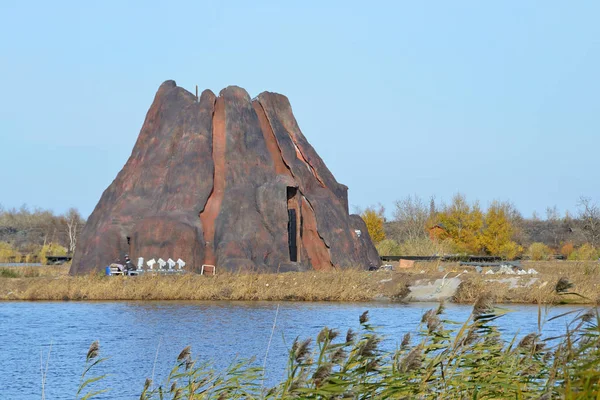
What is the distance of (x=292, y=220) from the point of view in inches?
1689

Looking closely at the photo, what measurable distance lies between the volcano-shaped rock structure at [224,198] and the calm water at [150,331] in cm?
645

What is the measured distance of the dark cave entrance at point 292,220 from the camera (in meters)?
42.4

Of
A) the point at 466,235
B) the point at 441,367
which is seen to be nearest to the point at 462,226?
the point at 466,235

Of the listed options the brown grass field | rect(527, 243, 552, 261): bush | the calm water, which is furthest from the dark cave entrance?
rect(527, 243, 552, 261): bush

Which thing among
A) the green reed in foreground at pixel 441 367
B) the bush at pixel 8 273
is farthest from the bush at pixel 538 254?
the green reed in foreground at pixel 441 367

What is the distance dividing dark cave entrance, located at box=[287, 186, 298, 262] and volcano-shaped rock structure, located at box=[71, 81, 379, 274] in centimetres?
5

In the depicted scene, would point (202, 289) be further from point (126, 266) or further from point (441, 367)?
point (441, 367)

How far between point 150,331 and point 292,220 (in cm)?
1849

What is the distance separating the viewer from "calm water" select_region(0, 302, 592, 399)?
17902 millimetres

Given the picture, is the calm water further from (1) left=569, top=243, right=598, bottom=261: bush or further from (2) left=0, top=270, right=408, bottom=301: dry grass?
(1) left=569, top=243, right=598, bottom=261: bush

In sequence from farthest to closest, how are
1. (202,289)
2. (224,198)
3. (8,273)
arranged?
(224,198), (8,273), (202,289)

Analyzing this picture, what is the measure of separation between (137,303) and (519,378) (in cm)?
2583

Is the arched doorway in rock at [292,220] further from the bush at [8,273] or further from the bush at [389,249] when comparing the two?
the bush at [389,249]

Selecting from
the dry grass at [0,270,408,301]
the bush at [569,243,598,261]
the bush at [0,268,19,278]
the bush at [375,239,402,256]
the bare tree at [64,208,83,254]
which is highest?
the bare tree at [64,208,83,254]
